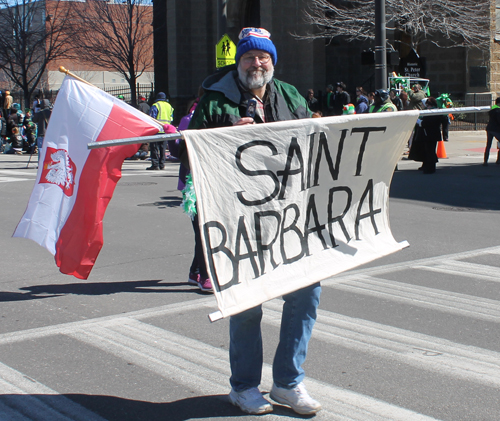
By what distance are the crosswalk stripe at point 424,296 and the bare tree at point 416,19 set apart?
2218 cm

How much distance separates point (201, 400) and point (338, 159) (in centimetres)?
152

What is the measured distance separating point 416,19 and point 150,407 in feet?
84.1

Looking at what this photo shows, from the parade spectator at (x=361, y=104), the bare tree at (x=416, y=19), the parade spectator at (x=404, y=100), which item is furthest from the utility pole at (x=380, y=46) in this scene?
the bare tree at (x=416, y=19)

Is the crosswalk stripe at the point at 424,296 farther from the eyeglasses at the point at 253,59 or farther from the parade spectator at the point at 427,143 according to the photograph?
the parade spectator at the point at 427,143

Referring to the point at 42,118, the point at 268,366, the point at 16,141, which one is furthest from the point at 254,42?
the point at 16,141

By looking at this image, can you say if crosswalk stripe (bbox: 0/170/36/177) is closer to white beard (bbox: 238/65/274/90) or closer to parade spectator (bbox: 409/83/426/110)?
parade spectator (bbox: 409/83/426/110)

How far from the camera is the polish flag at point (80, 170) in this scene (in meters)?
5.49

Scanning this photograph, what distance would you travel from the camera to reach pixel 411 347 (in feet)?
15.3

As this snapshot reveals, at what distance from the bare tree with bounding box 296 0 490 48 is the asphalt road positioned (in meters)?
20.2

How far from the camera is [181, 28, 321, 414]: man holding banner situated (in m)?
3.60

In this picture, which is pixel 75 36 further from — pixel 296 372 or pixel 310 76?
pixel 296 372

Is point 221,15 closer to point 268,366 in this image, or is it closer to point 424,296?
point 424,296

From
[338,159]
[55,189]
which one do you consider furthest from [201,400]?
[55,189]

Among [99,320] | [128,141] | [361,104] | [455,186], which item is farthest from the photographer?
[361,104]
